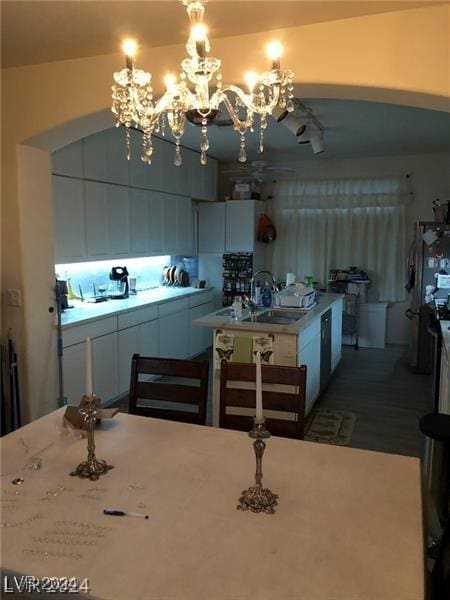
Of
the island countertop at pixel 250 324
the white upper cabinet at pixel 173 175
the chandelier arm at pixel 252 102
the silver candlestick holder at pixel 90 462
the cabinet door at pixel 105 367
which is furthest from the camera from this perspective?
the white upper cabinet at pixel 173 175

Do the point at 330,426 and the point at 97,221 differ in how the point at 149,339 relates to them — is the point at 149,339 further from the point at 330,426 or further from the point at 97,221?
the point at 330,426

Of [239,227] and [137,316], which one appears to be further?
[239,227]

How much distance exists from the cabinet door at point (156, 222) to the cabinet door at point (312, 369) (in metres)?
2.28

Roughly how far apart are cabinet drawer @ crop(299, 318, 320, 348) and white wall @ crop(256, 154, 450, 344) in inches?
114

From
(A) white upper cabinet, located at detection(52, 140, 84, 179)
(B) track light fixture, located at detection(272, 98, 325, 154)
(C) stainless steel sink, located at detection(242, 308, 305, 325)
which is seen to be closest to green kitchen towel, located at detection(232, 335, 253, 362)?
(C) stainless steel sink, located at detection(242, 308, 305, 325)

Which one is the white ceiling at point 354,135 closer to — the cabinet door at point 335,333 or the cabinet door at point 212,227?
the cabinet door at point 212,227

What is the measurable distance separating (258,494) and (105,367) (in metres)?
3.04

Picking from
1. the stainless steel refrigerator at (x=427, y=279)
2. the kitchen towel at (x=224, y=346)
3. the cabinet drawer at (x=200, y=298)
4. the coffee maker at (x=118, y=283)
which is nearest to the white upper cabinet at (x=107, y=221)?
the coffee maker at (x=118, y=283)

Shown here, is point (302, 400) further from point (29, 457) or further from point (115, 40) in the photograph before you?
point (115, 40)

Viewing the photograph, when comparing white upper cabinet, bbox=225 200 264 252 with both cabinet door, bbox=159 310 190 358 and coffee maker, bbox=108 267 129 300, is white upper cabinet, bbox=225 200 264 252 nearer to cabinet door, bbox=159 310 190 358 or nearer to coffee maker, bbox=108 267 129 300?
cabinet door, bbox=159 310 190 358

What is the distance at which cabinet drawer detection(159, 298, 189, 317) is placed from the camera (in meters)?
5.13

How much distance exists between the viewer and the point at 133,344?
4609 millimetres

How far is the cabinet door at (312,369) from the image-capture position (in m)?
3.90

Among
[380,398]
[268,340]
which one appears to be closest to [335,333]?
[380,398]
